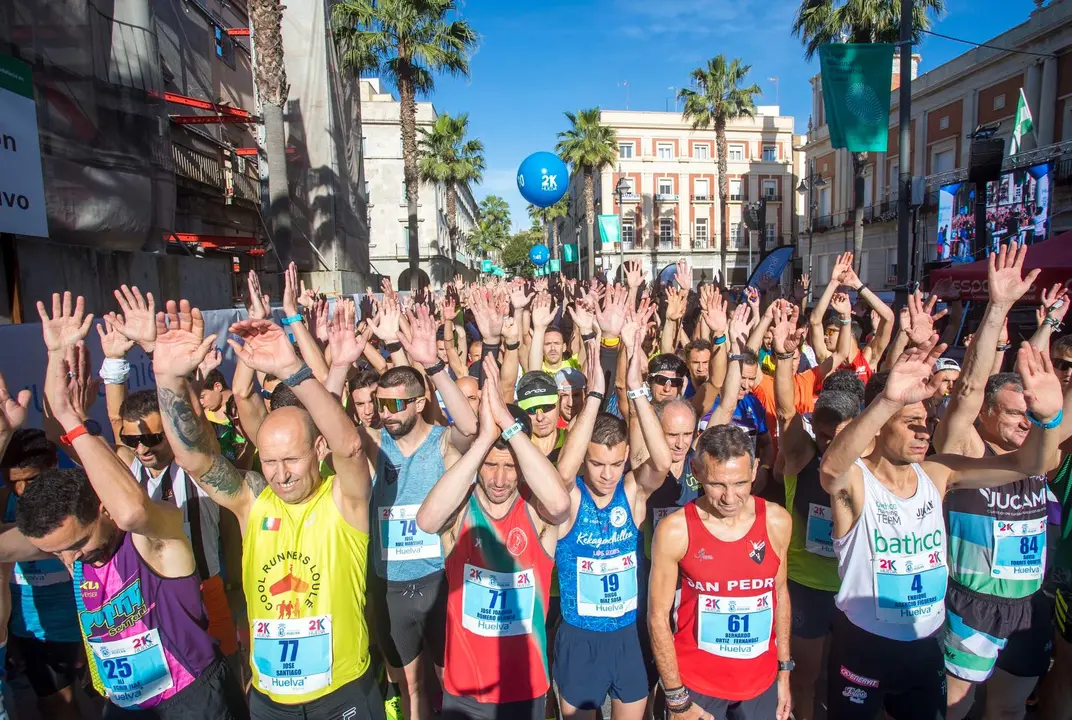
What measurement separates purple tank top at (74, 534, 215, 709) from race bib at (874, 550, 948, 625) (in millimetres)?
2973

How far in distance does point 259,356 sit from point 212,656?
1.32m

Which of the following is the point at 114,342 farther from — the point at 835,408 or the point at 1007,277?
the point at 1007,277

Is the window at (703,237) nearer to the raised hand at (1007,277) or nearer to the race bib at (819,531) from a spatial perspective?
the raised hand at (1007,277)

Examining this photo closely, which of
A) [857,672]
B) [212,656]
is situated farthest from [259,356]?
[857,672]

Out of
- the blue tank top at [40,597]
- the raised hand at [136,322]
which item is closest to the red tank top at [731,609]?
the raised hand at [136,322]

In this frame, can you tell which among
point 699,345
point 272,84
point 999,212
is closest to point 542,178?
point 272,84

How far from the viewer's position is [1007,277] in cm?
304

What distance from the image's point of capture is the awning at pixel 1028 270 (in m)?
7.06

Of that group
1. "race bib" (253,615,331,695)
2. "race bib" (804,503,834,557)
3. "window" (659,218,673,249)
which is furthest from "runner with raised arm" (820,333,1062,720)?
"window" (659,218,673,249)

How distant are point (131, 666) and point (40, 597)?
1036mm

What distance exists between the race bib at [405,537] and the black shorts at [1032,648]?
285cm

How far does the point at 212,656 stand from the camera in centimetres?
266

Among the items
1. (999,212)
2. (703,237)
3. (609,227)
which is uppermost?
(703,237)

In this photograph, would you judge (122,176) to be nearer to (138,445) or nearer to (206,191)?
(138,445)
